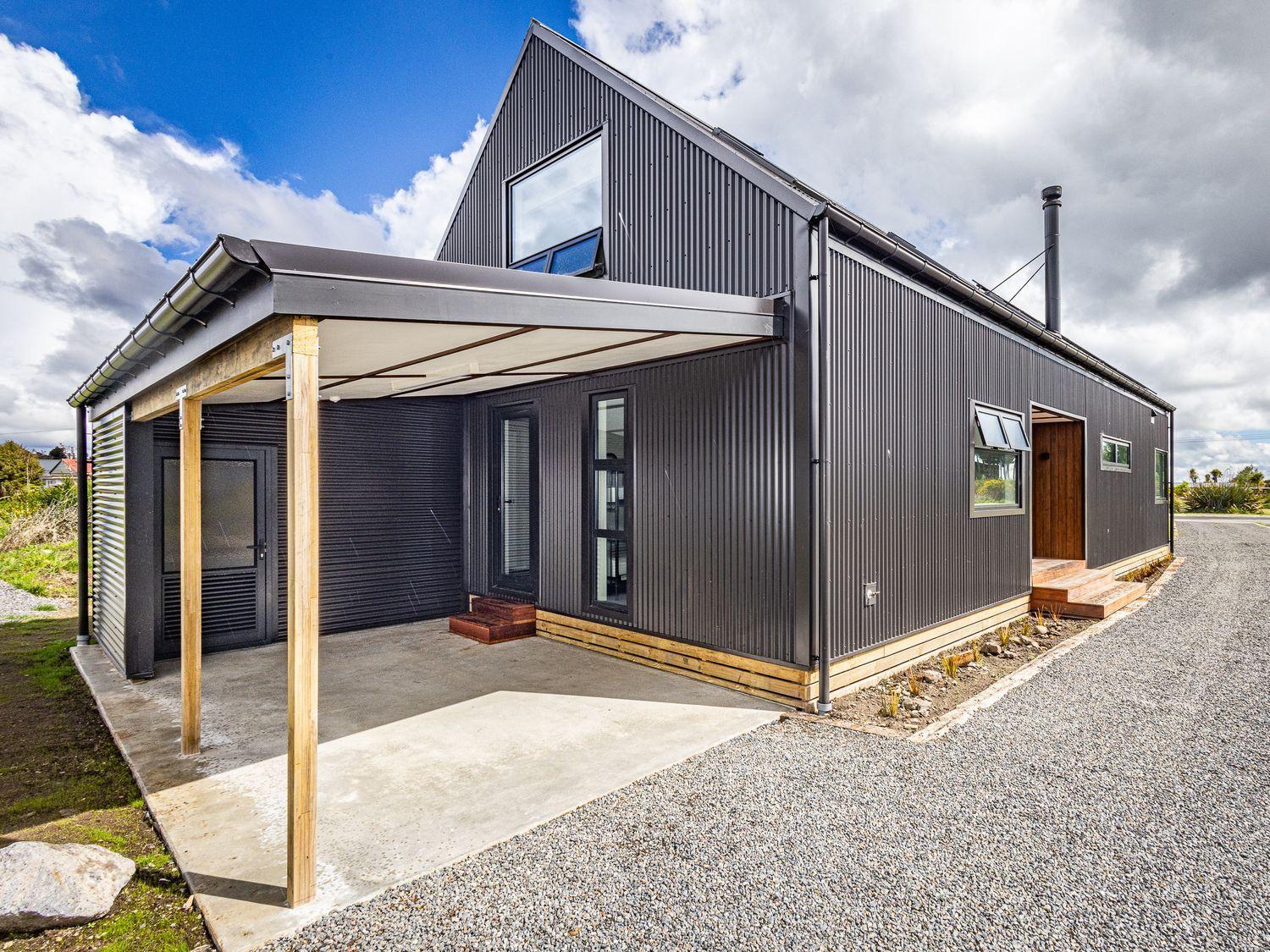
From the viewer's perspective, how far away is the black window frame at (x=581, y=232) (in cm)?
591

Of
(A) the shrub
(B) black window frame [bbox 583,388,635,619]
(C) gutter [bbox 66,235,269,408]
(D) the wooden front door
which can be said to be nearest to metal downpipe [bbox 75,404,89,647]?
(C) gutter [bbox 66,235,269,408]

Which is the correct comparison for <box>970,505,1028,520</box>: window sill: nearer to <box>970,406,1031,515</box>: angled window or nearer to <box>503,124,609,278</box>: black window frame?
<box>970,406,1031,515</box>: angled window

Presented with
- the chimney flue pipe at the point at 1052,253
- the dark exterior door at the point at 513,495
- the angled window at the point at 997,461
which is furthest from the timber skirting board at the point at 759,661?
the chimney flue pipe at the point at 1052,253

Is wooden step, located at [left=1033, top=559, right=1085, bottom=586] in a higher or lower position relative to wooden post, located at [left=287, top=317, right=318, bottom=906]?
lower

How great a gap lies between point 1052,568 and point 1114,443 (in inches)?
155

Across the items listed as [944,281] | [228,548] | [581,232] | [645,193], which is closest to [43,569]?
[228,548]

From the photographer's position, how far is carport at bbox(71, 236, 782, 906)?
2281mm

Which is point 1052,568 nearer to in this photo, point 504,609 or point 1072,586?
point 1072,586

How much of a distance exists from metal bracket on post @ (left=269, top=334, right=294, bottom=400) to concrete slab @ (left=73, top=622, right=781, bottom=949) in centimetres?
186

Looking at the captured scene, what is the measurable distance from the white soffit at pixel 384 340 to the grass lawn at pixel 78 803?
7.46ft

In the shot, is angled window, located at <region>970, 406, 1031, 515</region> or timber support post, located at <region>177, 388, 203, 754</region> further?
angled window, located at <region>970, 406, 1031, 515</region>

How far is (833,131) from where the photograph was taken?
28.3 feet

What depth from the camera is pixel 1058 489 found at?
9.75 m

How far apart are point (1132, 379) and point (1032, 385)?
5301 mm
